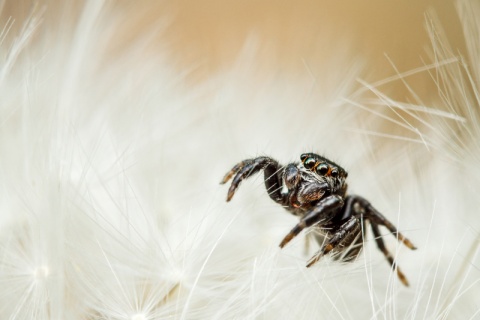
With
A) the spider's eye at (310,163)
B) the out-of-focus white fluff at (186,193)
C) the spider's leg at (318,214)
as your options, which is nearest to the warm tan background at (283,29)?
the out-of-focus white fluff at (186,193)

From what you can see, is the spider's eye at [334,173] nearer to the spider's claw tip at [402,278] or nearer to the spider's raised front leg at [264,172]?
the spider's raised front leg at [264,172]

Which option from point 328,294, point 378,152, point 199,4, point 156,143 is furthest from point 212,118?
point 199,4

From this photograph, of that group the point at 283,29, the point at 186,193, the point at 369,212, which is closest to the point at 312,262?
the point at 369,212

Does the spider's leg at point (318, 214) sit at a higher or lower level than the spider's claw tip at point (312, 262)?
higher

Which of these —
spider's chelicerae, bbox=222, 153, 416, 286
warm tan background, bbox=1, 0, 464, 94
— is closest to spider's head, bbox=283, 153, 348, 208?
spider's chelicerae, bbox=222, 153, 416, 286

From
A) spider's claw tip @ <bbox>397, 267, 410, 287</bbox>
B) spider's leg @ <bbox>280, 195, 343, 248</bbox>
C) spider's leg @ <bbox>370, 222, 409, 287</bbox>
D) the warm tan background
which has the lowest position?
spider's claw tip @ <bbox>397, 267, 410, 287</bbox>

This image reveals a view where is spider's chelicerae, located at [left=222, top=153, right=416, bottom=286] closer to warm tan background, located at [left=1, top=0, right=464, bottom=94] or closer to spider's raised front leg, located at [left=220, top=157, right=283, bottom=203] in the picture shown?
spider's raised front leg, located at [left=220, top=157, right=283, bottom=203]
